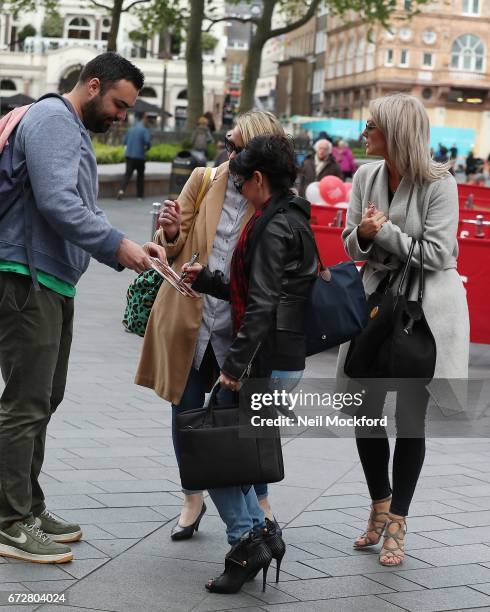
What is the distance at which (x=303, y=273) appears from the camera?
15.3 feet

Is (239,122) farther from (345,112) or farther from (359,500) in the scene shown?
(345,112)

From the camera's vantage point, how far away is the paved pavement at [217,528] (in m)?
4.71

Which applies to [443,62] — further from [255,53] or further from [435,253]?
[435,253]

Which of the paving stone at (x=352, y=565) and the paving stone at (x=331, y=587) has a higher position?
the paving stone at (x=331, y=587)

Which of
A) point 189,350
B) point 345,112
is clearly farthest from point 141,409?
point 345,112

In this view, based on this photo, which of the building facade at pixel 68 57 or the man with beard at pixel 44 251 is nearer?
the man with beard at pixel 44 251

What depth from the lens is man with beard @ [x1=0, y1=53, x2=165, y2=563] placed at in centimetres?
475

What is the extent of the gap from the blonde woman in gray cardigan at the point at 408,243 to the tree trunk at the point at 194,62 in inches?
1434

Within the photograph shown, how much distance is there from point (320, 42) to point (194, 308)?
12401 cm

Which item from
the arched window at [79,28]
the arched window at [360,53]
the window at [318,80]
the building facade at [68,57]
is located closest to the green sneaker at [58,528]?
the building facade at [68,57]

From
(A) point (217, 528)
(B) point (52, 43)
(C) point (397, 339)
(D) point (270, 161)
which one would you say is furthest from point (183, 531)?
(B) point (52, 43)

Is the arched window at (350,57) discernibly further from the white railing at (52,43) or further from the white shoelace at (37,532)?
the white shoelace at (37,532)

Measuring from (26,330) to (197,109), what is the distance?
37.9 meters

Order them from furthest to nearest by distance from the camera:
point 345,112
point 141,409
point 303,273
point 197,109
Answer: point 345,112
point 197,109
point 141,409
point 303,273
